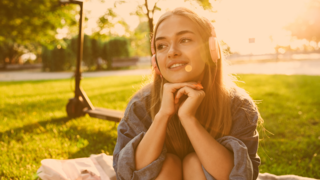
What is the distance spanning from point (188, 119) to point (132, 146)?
1.38 ft

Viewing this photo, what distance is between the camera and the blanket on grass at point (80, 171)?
2.29 meters

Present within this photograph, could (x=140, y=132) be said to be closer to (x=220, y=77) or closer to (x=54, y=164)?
(x=220, y=77)

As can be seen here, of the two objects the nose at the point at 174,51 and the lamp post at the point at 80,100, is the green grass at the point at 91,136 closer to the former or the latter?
the lamp post at the point at 80,100

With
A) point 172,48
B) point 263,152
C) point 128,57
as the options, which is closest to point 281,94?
point 263,152

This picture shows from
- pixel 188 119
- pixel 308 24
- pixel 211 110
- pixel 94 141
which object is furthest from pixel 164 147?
pixel 308 24

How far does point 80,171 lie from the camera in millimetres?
2414

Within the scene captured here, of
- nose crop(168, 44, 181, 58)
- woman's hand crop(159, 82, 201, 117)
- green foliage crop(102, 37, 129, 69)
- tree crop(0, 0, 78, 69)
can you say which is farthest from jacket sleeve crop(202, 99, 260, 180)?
green foliage crop(102, 37, 129, 69)

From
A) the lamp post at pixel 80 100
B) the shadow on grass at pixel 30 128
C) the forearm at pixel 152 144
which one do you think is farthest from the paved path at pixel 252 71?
the forearm at pixel 152 144

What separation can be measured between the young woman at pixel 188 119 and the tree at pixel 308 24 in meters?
39.8

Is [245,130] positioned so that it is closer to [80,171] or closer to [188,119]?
[188,119]

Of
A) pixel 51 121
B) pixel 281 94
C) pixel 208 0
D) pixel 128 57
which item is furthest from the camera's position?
pixel 128 57

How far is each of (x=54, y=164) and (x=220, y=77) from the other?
1.84 metres

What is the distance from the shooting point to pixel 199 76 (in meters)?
1.74

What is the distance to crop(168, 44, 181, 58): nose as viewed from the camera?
61.2 inches
